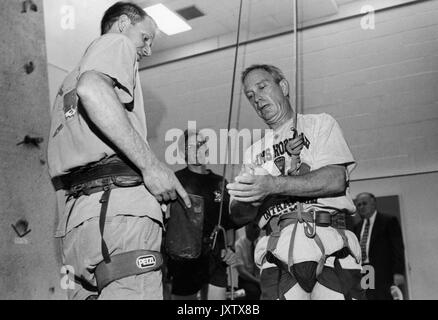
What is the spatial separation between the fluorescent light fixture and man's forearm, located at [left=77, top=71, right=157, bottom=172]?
3089 millimetres

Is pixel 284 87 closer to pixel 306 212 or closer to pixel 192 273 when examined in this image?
A: pixel 306 212

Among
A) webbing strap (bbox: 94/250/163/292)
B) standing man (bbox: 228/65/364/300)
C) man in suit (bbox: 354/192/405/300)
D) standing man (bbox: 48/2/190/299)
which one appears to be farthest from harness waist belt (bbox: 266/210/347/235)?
man in suit (bbox: 354/192/405/300)

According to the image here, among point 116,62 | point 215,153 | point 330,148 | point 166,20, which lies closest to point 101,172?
point 116,62

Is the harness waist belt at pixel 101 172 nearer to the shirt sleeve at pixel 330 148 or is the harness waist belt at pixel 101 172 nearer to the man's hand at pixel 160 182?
the man's hand at pixel 160 182

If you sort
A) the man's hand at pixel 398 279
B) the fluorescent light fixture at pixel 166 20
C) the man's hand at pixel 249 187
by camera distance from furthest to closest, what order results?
the fluorescent light fixture at pixel 166 20, the man's hand at pixel 398 279, the man's hand at pixel 249 187

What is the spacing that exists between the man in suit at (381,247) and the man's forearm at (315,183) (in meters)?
2.29

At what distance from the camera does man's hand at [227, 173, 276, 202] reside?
127cm

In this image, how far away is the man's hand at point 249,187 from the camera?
1267mm

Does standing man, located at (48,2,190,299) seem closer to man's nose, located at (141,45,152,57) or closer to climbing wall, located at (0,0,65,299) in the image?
man's nose, located at (141,45,152,57)

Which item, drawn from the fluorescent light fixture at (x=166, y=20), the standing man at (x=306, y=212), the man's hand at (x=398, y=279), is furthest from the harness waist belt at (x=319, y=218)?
the fluorescent light fixture at (x=166, y=20)

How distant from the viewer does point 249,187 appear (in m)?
1.27

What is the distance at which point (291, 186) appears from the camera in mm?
1360

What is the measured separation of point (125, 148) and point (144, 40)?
0.45 m
